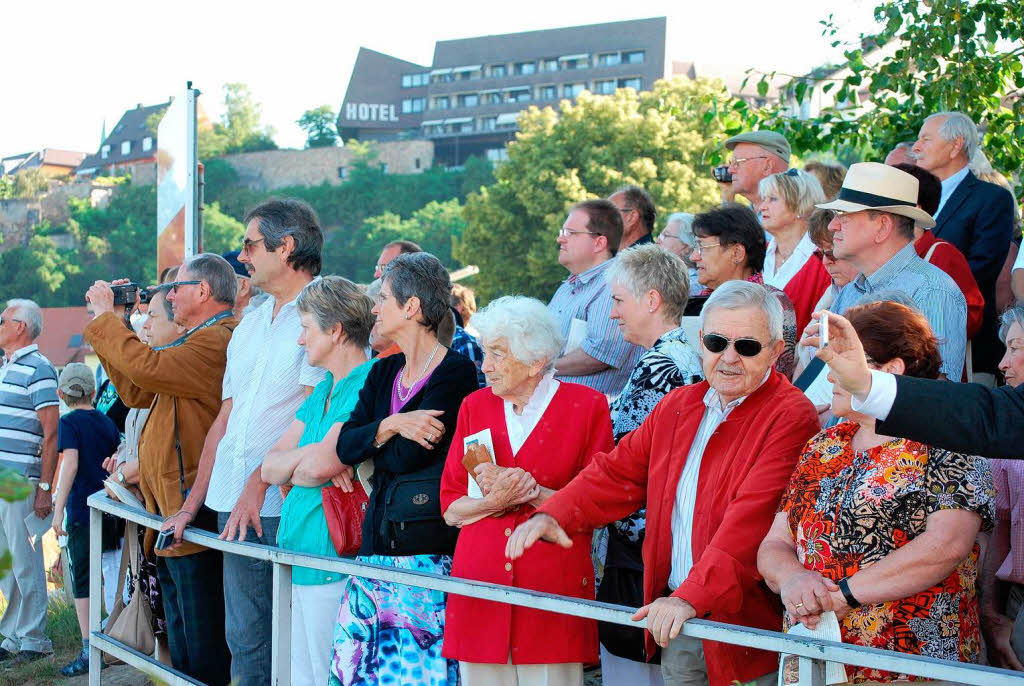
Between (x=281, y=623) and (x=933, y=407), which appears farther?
(x=281, y=623)

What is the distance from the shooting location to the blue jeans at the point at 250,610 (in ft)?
14.0

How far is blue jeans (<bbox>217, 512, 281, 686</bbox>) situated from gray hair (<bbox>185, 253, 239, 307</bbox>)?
1.15 meters

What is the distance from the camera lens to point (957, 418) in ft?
6.90

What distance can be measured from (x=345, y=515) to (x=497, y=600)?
1180mm

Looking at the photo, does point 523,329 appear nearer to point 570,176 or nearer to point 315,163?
point 570,176

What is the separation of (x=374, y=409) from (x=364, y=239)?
85383 millimetres

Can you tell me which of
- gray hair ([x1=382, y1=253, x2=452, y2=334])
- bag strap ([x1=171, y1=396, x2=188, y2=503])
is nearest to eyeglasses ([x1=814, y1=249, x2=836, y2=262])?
gray hair ([x1=382, y1=253, x2=452, y2=334])

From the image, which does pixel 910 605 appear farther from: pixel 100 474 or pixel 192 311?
pixel 100 474

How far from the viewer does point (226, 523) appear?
173 inches

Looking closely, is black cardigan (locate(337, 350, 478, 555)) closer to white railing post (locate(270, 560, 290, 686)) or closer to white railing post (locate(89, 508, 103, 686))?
white railing post (locate(270, 560, 290, 686))

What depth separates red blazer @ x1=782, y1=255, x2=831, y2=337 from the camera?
473cm

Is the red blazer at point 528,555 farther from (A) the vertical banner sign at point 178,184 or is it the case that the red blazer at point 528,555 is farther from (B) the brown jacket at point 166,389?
(A) the vertical banner sign at point 178,184

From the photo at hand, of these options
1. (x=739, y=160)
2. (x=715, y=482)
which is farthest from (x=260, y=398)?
(x=739, y=160)

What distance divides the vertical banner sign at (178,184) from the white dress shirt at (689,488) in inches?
204
